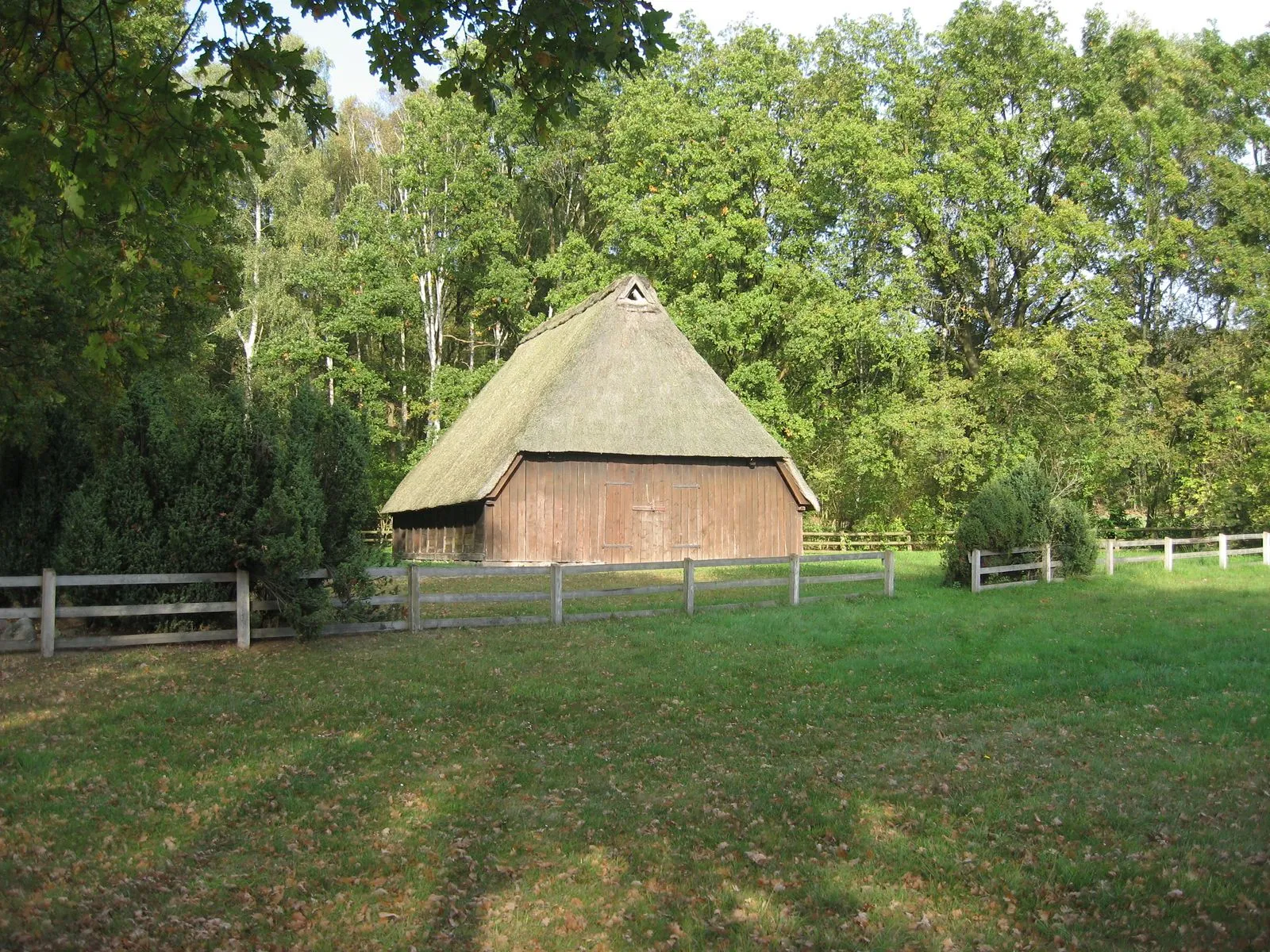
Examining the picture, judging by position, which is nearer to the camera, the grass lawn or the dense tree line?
the grass lawn

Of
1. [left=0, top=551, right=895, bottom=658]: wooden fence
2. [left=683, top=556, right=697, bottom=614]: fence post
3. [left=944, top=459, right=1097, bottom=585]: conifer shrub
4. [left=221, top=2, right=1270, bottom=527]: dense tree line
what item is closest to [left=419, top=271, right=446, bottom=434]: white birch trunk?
[left=221, top=2, right=1270, bottom=527]: dense tree line

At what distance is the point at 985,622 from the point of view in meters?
15.3

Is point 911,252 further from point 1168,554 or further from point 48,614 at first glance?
point 48,614

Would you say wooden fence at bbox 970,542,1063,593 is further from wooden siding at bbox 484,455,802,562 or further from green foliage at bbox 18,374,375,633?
green foliage at bbox 18,374,375,633

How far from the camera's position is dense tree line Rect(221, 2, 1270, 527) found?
37.2 meters

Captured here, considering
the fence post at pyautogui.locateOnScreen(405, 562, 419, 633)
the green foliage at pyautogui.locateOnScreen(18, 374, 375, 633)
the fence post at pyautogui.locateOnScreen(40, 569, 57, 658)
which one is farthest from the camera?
the fence post at pyautogui.locateOnScreen(405, 562, 419, 633)

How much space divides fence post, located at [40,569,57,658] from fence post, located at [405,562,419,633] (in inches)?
167

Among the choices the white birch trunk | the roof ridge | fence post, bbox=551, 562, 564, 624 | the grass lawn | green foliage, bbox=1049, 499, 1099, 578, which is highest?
the white birch trunk

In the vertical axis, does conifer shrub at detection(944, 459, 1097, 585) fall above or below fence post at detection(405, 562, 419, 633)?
above

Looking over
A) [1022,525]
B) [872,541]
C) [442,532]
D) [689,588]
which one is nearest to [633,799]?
[689,588]

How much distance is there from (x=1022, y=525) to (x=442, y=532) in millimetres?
16934

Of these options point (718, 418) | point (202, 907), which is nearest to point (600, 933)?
point (202, 907)

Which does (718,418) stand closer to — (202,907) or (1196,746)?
(1196,746)

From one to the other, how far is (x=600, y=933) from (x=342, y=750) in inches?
147
